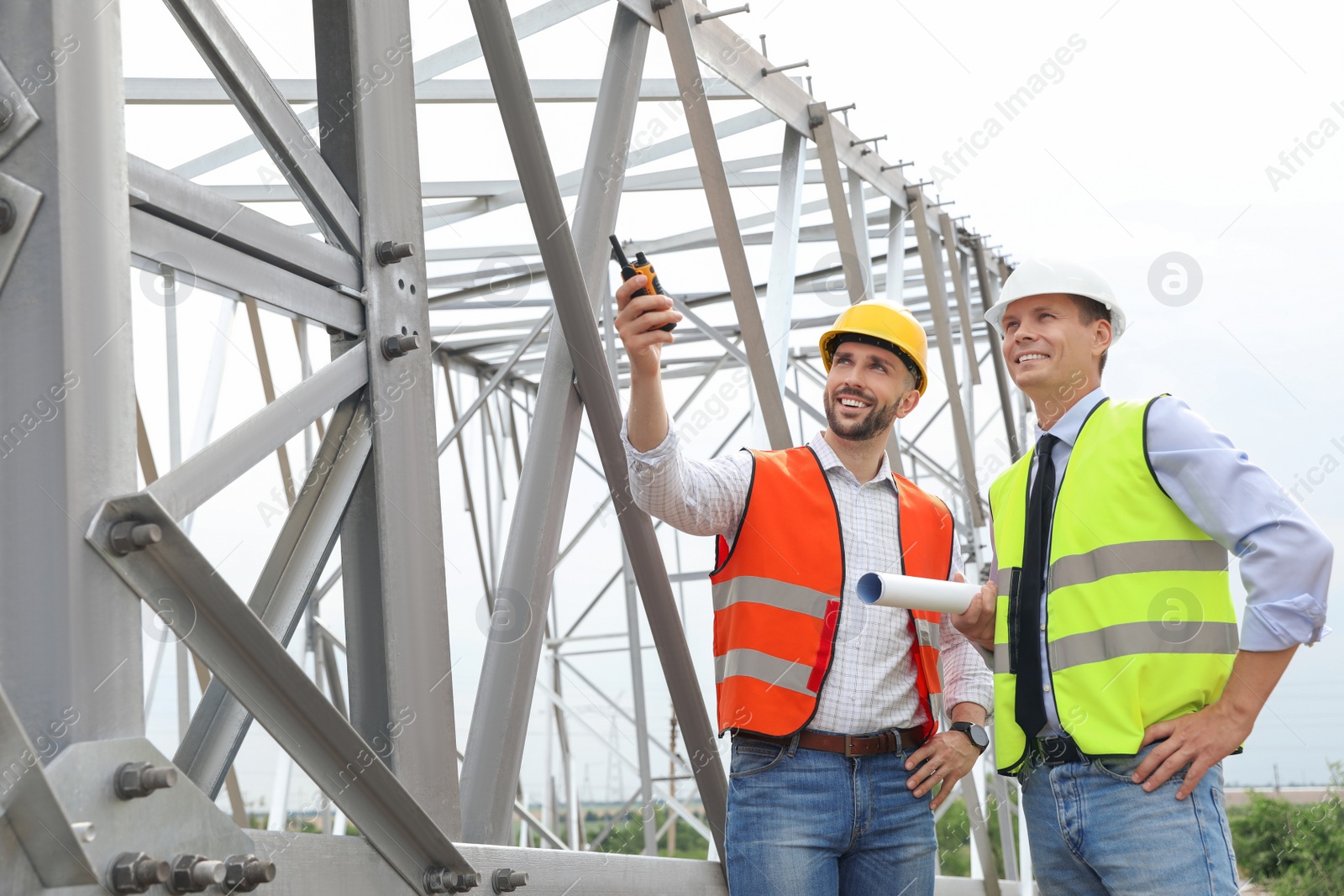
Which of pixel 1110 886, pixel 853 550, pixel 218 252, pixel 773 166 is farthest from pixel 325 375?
pixel 773 166

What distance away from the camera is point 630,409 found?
3.50m

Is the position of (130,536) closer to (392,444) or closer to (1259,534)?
(392,444)

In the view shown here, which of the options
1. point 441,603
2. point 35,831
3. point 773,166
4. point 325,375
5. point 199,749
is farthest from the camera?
point 773,166

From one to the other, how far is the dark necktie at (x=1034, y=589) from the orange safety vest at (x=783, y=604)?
0.55 metres

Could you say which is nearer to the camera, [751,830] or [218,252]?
[218,252]

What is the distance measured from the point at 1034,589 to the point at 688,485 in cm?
108

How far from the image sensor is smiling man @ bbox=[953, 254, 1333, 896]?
3059mm

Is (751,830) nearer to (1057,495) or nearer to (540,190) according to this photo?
(1057,495)

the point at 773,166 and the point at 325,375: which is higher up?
the point at 773,166

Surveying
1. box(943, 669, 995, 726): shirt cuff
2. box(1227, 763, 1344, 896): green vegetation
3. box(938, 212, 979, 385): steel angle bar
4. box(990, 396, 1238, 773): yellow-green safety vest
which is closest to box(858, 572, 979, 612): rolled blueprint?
box(990, 396, 1238, 773): yellow-green safety vest

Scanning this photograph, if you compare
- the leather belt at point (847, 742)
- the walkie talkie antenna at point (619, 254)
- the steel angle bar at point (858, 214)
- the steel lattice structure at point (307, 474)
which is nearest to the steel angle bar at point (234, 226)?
the steel lattice structure at point (307, 474)

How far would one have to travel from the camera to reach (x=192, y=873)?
2.36m

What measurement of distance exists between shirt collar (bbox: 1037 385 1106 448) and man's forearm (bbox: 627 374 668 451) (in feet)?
3.97

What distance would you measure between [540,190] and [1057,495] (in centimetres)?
194
